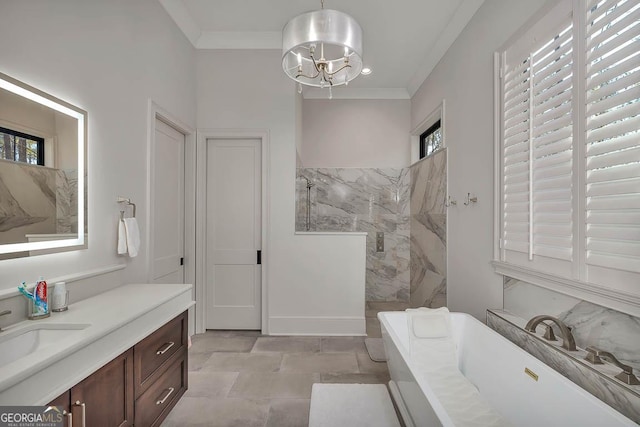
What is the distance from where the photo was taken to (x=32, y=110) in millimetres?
1403

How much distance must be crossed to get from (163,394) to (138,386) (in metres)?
0.37

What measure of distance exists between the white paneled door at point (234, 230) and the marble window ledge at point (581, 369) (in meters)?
2.44

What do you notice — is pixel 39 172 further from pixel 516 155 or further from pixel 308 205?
pixel 308 205

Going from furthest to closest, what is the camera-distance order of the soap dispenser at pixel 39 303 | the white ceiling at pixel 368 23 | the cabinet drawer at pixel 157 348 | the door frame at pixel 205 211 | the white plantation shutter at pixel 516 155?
the door frame at pixel 205 211 < the white ceiling at pixel 368 23 < the white plantation shutter at pixel 516 155 < the cabinet drawer at pixel 157 348 < the soap dispenser at pixel 39 303

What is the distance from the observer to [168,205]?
9.29 feet

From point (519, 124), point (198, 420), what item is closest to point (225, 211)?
point (198, 420)

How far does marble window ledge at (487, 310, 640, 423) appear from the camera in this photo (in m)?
1.12

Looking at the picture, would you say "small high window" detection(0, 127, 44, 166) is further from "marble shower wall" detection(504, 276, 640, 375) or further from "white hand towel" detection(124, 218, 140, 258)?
"marble shower wall" detection(504, 276, 640, 375)

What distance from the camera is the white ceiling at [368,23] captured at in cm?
268

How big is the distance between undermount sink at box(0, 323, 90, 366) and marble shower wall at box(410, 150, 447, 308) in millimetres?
2994

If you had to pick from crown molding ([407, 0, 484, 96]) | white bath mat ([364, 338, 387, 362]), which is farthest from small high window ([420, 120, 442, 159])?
white bath mat ([364, 338, 387, 362])

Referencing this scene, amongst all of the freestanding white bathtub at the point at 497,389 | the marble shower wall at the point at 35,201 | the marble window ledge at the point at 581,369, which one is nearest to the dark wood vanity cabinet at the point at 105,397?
the marble shower wall at the point at 35,201

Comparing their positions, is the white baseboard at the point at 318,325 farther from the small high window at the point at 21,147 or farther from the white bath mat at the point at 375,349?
the small high window at the point at 21,147

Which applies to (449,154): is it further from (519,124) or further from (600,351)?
(600,351)
